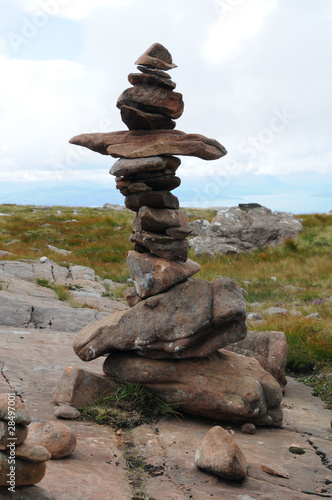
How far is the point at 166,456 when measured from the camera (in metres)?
5.56

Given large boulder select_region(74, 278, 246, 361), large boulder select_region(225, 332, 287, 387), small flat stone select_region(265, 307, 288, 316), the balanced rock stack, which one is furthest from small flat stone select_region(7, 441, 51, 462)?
small flat stone select_region(265, 307, 288, 316)

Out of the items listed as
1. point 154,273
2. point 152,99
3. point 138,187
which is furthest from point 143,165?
point 154,273

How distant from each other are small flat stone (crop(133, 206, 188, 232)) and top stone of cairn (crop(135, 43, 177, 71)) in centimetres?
211

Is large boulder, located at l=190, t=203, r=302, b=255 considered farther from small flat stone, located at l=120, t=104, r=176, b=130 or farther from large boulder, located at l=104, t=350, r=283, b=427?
large boulder, located at l=104, t=350, r=283, b=427

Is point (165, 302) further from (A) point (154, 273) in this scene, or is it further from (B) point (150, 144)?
(B) point (150, 144)

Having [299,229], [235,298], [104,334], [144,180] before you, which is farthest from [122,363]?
[299,229]

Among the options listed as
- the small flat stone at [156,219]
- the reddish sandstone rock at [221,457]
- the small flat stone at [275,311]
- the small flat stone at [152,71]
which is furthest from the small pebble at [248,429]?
the small flat stone at [275,311]

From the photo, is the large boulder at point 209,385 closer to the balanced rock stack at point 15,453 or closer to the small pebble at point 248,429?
the small pebble at point 248,429

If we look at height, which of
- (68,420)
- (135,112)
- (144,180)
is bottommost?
(68,420)

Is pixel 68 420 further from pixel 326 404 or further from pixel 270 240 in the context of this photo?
pixel 270 240

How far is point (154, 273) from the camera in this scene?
24.5 feet

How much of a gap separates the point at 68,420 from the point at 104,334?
1.37 metres

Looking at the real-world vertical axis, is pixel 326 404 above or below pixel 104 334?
below

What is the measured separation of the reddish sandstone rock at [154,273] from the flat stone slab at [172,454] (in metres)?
1.88
